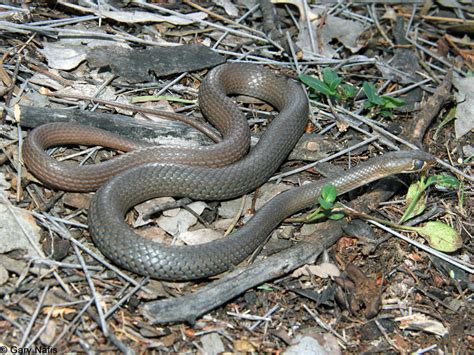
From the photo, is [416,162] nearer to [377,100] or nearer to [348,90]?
[377,100]

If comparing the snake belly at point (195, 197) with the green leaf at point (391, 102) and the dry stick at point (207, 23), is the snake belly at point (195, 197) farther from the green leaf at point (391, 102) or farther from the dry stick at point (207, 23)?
the dry stick at point (207, 23)

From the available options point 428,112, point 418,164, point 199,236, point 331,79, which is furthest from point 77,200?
point 428,112

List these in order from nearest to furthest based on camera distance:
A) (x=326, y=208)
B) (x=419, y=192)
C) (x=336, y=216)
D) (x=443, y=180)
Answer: (x=326, y=208) < (x=336, y=216) < (x=419, y=192) < (x=443, y=180)

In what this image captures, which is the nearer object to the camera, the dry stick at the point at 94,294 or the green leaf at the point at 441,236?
the dry stick at the point at 94,294

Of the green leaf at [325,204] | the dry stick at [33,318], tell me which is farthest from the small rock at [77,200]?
the green leaf at [325,204]

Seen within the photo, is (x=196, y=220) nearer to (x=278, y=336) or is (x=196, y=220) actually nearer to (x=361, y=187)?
(x=278, y=336)

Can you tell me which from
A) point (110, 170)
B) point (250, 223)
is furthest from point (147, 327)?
point (110, 170)

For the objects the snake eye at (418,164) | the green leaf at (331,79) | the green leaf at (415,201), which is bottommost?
the green leaf at (415,201)
